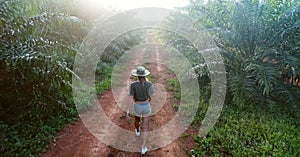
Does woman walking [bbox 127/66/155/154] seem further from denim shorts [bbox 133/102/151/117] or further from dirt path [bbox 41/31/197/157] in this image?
dirt path [bbox 41/31/197/157]

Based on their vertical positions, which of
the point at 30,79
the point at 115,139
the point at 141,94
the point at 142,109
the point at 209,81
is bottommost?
the point at 115,139

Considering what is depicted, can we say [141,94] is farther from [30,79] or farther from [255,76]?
[255,76]

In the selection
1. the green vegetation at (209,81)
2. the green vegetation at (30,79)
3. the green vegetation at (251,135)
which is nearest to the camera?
the green vegetation at (30,79)

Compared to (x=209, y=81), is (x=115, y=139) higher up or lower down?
lower down

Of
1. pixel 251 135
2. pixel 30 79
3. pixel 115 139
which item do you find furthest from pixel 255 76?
pixel 30 79

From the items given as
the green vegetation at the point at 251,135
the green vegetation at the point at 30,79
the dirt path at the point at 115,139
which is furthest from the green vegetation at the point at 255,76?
the green vegetation at the point at 30,79

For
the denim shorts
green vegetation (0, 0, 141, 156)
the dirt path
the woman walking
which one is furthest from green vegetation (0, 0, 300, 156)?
the denim shorts

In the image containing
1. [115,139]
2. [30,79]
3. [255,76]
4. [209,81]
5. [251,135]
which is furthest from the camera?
[209,81]

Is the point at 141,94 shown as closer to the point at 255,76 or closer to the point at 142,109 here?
the point at 142,109

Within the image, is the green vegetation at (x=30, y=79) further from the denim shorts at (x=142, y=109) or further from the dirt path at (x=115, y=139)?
the denim shorts at (x=142, y=109)

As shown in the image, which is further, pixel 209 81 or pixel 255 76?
pixel 209 81

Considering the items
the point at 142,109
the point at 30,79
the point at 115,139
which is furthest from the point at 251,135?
the point at 30,79

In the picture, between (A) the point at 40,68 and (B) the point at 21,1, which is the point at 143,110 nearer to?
(A) the point at 40,68

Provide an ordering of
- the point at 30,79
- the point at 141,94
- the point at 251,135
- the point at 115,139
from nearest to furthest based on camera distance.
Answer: the point at 141,94 < the point at 30,79 < the point at 115,139 < the point at 251,135
